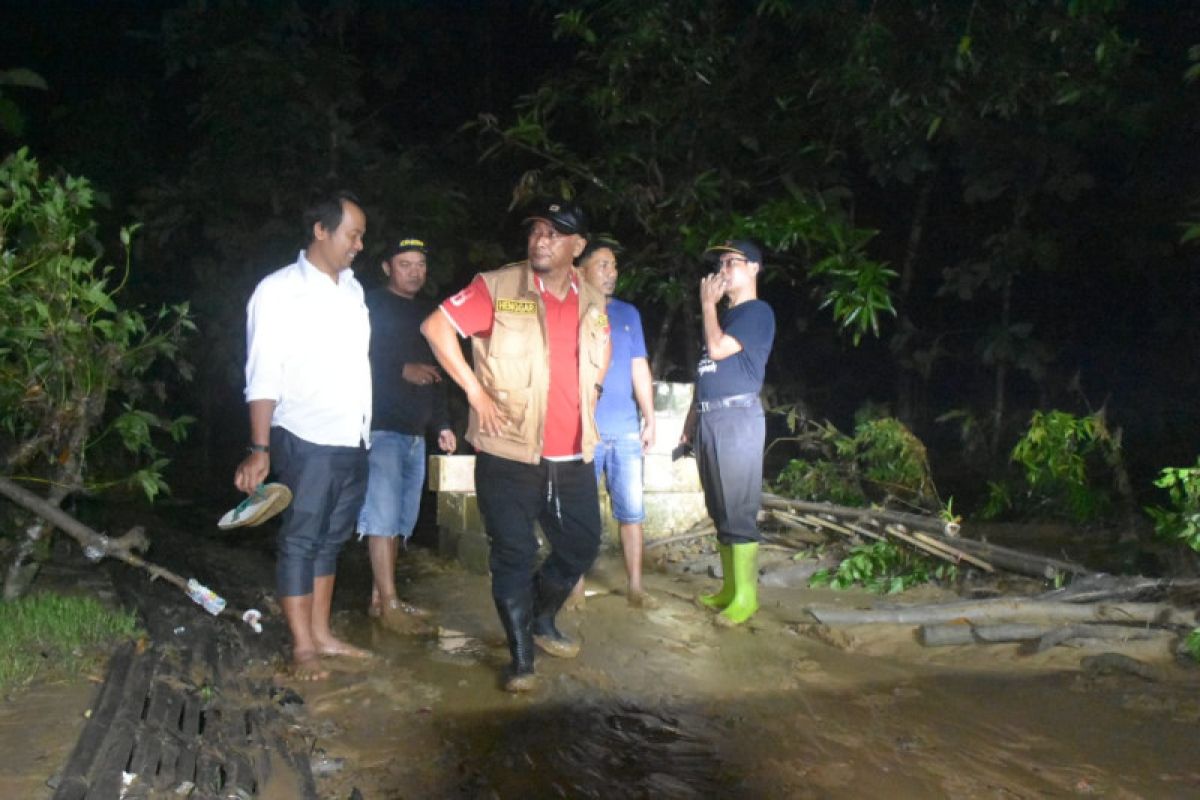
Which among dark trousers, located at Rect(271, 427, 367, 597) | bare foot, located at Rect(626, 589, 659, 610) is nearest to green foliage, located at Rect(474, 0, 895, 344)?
bare foot, located at Rect(626, 589, 659, 610)

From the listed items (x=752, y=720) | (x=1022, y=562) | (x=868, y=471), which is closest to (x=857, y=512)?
(x=868, y=471)

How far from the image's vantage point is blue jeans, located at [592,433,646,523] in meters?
5.25

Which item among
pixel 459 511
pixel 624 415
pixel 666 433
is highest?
pixel 624 415

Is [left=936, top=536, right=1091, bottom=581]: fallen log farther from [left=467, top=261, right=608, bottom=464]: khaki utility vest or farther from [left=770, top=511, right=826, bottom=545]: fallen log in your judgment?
[left=467, top=261, right=608, bottom=464]: khaki utility vest

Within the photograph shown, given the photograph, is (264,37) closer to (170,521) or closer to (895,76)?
(170,521)

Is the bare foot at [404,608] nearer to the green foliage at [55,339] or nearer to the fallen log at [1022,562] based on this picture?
the green foliage at [55,339]

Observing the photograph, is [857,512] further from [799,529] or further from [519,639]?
[519,639]

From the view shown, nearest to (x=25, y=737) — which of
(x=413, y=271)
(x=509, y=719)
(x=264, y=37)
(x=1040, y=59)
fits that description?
(x=509, y=719)

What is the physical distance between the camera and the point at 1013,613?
463 centimetres

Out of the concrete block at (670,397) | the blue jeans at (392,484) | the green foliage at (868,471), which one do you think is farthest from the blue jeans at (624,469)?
the green foliage at (868,471)

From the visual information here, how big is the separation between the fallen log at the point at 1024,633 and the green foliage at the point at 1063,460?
2.61 metres

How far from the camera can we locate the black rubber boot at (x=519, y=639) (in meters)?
3.94

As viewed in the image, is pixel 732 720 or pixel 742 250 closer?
pixel 732 720

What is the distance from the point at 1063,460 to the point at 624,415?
3.60m
